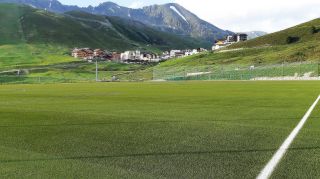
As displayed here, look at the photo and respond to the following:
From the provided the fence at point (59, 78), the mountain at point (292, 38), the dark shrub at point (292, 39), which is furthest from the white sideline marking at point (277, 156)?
the dark shrub at point (292, 39)

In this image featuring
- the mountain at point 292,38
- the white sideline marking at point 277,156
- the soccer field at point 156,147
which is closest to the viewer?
the white sideline marking at point 277,156

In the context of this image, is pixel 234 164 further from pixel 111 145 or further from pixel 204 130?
pixel 204 130

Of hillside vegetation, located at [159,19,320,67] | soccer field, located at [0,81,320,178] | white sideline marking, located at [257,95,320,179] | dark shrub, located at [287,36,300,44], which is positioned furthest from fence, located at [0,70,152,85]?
white sideline marking, located at [257,95,320,179]

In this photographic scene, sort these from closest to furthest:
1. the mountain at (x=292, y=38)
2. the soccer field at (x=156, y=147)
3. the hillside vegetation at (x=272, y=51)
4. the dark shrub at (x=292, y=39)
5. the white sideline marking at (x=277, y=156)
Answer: the white sideline marking at (x=277, y=156) < the soccer field at (x=156, y=147) < the hillside vegetation at (x=272, y=51) < the mountain at (x=292, y=38) < the dark shrub at (x=292, y=39)

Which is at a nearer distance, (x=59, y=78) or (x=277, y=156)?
(x=277, y=156)

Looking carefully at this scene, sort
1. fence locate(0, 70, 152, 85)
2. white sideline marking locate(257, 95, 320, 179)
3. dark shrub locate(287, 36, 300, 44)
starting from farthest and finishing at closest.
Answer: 1. dark shrub locate(287, 36, 300, 44)
2. fence locate(0, 70, 152, 85)
3. white sideline marking locate(257, 95, 320, 179)

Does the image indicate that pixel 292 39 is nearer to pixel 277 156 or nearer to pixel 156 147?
pixel 156 147

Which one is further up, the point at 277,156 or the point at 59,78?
the point at 277,156

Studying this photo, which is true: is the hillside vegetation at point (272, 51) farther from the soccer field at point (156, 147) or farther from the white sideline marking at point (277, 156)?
the white sideline marking at point (277, 156)

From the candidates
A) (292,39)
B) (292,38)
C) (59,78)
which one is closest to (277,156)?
(59,78)

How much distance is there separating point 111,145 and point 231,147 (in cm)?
225

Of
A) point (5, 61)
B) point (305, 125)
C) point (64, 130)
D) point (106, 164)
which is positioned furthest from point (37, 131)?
point (5, 61)

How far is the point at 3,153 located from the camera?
8039 mm

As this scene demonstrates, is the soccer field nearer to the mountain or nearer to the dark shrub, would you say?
the mountain
